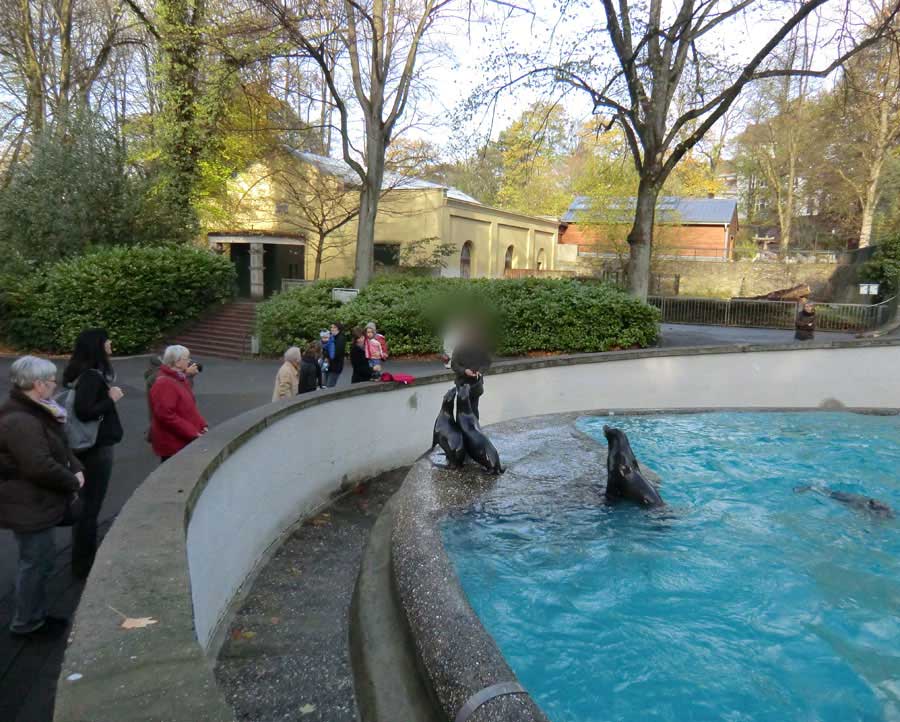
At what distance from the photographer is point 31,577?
152 inches

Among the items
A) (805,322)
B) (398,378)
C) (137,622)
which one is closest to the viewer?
(137,622)

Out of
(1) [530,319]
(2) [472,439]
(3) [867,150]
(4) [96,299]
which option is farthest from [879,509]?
(3) [867,150]

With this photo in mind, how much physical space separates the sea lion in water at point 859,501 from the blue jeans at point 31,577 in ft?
22.7

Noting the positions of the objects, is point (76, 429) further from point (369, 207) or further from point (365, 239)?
point (369, 207)

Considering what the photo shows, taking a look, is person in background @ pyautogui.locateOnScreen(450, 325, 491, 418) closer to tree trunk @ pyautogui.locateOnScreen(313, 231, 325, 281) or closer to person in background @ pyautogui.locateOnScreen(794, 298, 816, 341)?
person in background @ pyautogui.locateOnScreen(794, 298, 816, 341)

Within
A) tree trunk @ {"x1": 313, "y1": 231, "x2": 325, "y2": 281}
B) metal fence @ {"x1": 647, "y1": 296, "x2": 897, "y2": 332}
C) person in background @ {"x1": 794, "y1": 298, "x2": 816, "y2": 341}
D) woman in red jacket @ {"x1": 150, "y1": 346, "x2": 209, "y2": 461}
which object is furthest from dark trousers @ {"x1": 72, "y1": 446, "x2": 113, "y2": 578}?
tree trunk @ {"x1": 313, "y1": 231, "x2": 325, "y2": 281}

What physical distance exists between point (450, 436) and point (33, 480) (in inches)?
133

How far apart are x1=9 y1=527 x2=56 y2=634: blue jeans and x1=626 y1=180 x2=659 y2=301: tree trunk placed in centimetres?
1657

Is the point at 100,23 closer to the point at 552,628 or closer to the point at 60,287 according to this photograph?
the point at 60,287

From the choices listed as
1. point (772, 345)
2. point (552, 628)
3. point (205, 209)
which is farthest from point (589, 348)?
point (205, 209)

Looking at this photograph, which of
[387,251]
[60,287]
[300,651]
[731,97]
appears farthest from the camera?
[387,251]

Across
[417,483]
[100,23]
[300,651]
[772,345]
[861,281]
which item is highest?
[100,23]

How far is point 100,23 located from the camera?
→ 28344 mm

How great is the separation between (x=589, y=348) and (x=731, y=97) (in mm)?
7240
